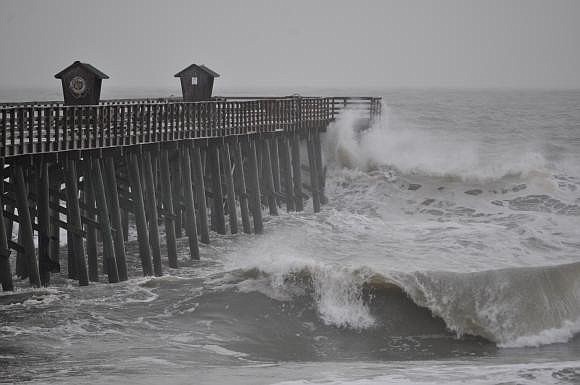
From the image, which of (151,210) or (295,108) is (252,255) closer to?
(151,210)

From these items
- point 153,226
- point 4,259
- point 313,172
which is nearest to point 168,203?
point 153,226

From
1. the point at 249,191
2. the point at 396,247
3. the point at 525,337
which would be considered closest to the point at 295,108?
the point at 249,191

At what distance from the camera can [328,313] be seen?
22.8 m

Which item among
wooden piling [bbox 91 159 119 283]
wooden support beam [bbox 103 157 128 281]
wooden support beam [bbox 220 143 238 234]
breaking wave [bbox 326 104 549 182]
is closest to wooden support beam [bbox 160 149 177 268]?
wooden support beam [bbox 103 157 128 281]

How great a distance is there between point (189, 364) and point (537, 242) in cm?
1686

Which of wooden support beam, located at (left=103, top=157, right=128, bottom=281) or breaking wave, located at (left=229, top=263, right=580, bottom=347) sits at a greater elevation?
wooden support beam, located at (left=103, top=157, right=128, bottom=281)

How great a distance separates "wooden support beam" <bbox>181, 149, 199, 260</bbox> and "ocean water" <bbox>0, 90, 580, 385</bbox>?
406 millimetres

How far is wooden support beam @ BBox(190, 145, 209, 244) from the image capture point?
101 feet

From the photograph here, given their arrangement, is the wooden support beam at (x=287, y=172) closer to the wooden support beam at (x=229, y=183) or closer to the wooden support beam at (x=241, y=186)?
the wooden support beam at (x=241, y=186)

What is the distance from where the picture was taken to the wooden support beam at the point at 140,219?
2664cm

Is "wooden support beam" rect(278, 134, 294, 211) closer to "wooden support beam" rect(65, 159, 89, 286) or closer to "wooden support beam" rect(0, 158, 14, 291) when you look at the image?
"wooden support beam" rect(65, 159, 89, 286)

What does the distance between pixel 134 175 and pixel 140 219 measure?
1.17 meters

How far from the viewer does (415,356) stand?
807 inches

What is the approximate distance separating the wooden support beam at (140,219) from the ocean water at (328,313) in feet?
2.35
